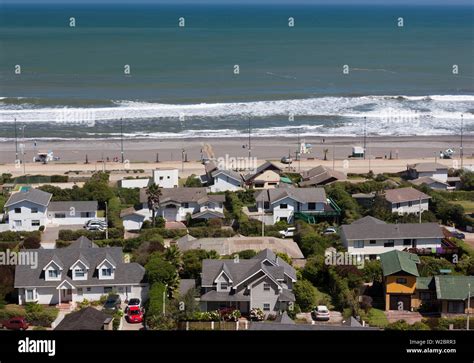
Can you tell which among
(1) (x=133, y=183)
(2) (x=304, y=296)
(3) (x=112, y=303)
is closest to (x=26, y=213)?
(1) (x=133, y=183)

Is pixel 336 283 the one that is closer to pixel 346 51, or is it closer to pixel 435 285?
pixel 435 285

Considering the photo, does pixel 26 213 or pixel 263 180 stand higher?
pixel 263 180

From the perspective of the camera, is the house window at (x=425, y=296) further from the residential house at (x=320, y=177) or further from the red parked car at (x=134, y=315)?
the residential house at (x=320, y=177)

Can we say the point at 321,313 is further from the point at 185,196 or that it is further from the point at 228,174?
the point at 228,174

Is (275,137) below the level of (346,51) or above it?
below

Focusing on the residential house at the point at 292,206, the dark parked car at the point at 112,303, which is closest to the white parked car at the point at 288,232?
the residential house at the point at 292,206
